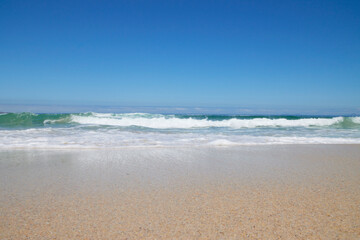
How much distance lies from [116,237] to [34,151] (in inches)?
174

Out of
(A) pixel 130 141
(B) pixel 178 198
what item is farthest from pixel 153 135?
(B) pixel 178 198

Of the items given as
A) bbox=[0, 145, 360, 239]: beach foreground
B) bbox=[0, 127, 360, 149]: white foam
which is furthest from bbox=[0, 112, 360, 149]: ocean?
bbox=[0, 145, 360, 239]: beach foreground

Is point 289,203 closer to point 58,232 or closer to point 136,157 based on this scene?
point 58,232

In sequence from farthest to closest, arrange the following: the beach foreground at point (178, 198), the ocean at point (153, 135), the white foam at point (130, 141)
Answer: the ocean at point (153, 135) < the white foam at point (130, 141) < the beach foreground at point (178, 198)

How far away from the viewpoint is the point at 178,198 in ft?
7.75

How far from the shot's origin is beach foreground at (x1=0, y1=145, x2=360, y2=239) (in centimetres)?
172

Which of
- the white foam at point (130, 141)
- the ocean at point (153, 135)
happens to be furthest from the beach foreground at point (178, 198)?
the ocean at point (153, 135)

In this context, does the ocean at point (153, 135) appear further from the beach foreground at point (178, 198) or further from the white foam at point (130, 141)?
the beach foreground at point (178, 198)

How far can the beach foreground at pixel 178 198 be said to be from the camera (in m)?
1.72

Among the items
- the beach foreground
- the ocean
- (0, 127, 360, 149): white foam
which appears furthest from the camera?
the ocean

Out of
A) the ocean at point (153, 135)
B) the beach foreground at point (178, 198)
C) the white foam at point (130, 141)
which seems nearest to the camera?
the beach foreground at point (178, 198)

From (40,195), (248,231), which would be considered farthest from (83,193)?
(248,231)

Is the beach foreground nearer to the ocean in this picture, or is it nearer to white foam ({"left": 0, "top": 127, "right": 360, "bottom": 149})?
white foam ({"left": 0, "top": 127, "right": 360, "bottom": 149})

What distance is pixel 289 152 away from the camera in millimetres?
5141
